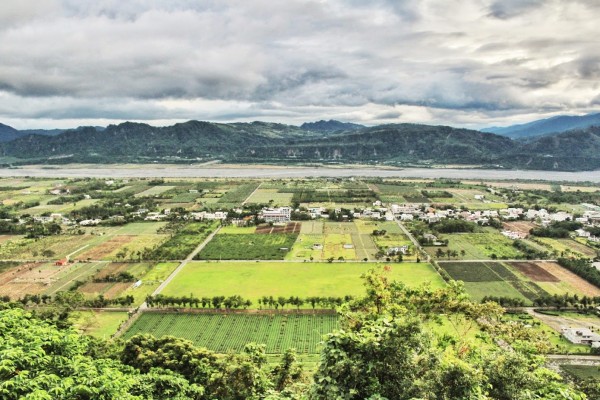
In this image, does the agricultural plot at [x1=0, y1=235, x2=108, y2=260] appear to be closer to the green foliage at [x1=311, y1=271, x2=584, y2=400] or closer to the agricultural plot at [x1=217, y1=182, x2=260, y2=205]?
the agricultural plot at [x1=217, y1=182, x2=260, y2=205]

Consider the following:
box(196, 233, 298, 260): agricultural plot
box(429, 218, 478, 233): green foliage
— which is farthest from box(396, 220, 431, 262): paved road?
box(196, 233, 298, 260): agricultural plot

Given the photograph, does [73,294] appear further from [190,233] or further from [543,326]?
[543,326]

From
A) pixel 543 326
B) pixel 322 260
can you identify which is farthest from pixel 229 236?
pixel 543 326

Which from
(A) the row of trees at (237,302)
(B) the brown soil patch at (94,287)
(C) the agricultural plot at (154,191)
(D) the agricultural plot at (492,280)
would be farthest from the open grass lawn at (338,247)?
(C) the agricultural plot at (154,191)

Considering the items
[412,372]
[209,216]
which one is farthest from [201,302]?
[209,216]

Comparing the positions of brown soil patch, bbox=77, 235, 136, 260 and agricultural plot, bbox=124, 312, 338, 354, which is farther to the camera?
brown soil patch, bbox=77, 235, 136, 260

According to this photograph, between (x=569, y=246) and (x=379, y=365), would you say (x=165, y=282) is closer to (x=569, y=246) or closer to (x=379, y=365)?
(x=379, y=365)

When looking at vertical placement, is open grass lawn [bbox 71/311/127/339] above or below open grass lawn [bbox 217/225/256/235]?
below

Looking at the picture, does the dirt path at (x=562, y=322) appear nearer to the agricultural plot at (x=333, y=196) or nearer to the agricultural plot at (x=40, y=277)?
the agricultural plot at (x=40, y=277)
